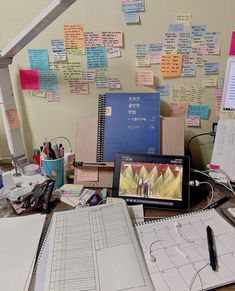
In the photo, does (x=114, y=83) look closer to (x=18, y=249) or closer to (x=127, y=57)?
(x=127, y=57)

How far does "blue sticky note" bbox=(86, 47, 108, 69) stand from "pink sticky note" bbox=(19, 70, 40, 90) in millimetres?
241

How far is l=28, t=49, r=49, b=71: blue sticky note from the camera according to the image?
1.17m

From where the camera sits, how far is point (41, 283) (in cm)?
63

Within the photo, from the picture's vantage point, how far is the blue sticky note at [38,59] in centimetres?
117

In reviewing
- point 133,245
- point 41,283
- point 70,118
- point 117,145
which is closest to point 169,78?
point 117,145

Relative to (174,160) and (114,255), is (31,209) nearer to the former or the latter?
(114,255)

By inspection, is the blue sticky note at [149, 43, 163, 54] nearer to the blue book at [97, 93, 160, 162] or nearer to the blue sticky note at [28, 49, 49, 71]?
the blue book at [97, 93, 160, 162]

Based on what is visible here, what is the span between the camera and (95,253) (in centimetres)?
68

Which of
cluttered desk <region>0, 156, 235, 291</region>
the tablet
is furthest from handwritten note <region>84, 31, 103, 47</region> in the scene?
cluttered desk <region>0, 156, 235, 291</region>

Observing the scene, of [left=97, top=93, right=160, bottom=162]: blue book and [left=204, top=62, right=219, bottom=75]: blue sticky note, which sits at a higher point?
[left=204, top=62, right=219, bottom=75]: blue sticky note

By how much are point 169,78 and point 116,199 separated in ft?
1.77

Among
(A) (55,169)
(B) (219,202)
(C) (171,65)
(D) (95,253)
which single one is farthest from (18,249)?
(C) (171,65)

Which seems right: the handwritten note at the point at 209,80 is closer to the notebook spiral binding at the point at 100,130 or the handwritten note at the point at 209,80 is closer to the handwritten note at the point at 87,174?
the notebook spiral binding at the point at 100,130

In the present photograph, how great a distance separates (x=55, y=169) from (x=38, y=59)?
19.0 inches
